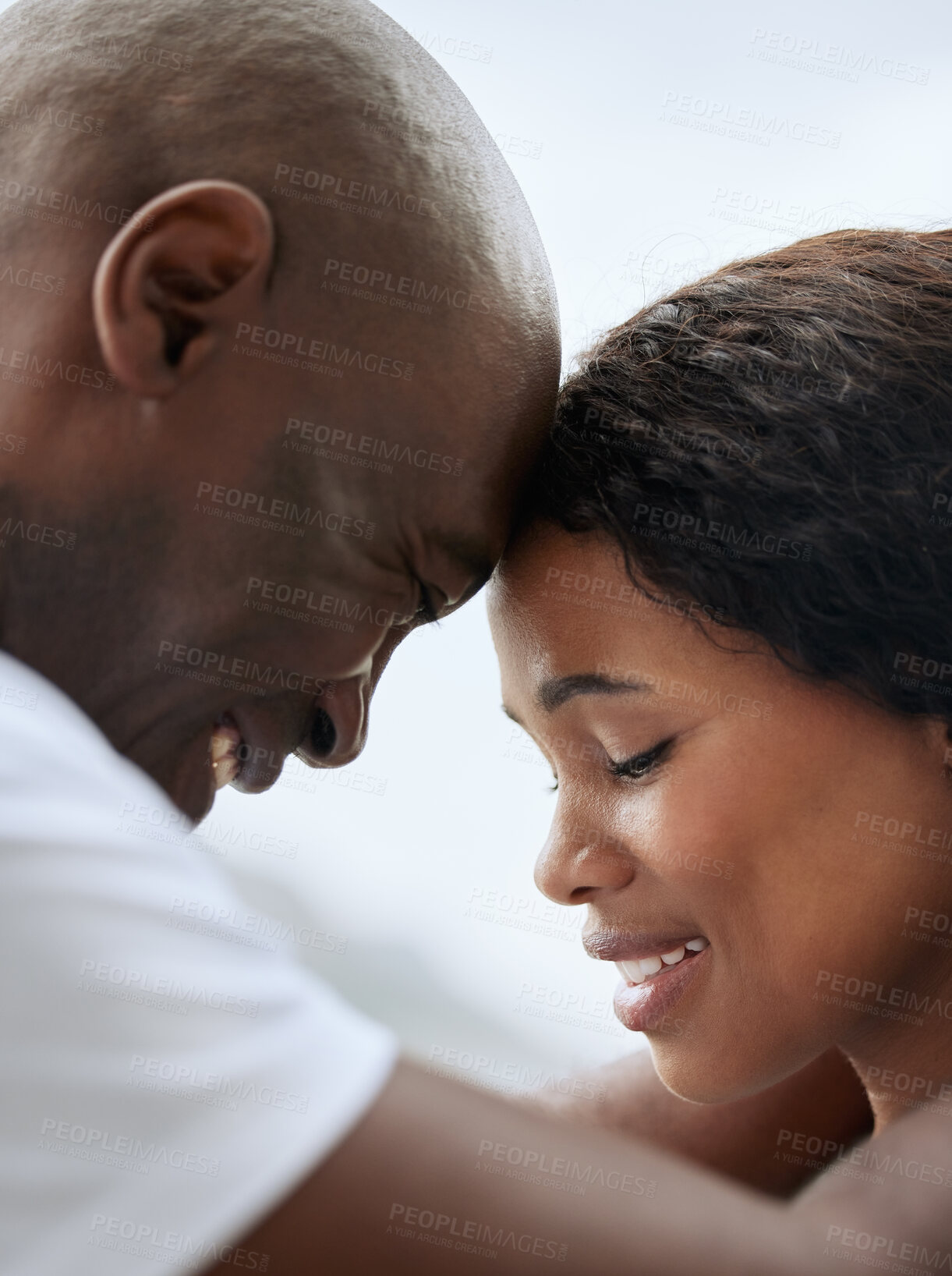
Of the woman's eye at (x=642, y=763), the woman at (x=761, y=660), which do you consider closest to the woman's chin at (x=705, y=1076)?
the woman at (x=761, y=660)

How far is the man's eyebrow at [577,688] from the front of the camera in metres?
1.11

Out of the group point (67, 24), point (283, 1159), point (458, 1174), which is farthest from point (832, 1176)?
point (67, 24)

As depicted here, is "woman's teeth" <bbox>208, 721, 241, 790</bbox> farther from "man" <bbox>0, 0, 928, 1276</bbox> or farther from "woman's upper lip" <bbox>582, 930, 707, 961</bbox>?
"woman's upper lip" <bbox>582, 930, 707, 961</bbox>

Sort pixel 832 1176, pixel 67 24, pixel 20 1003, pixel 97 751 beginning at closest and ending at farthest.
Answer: pixel 20 1003 < pixel 97 751 < pixel 67 24 < pixel 832 1176

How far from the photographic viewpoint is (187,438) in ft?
3.14

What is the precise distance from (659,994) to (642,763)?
24 centimetres

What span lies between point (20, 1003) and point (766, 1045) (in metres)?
0.71

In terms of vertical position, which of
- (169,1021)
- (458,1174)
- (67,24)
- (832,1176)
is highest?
(67,24)

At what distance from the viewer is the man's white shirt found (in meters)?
0.72

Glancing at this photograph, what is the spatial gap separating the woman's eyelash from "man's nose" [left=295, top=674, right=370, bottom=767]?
0.83ft

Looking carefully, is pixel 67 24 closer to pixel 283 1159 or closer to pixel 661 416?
pixel 661 416

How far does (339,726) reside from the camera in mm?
1152

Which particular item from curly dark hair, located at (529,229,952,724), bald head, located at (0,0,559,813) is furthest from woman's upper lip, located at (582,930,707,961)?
bald head, located at (0,0,559,813)

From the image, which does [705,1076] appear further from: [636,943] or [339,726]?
[339,726]
